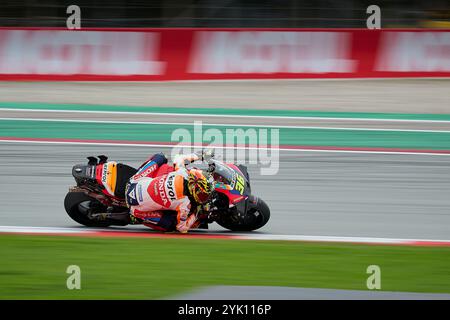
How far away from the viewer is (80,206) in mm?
8984

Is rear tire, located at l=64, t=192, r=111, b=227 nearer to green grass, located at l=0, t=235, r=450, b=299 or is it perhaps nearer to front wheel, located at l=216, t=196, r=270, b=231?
green grass, located at l=0, t=235, r=450, b=299

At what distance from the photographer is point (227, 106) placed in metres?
16.0

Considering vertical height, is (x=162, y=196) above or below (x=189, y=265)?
above

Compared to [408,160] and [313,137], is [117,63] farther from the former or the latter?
[408,160]

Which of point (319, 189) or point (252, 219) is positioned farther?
point (319, 189)

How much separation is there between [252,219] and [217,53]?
909 cm

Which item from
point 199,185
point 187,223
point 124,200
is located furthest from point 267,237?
point 124,200

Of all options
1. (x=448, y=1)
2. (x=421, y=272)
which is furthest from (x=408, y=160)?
(x=448, y=1)

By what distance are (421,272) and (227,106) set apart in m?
8.76

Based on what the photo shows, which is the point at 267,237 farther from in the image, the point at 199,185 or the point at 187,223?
the point at 199,185

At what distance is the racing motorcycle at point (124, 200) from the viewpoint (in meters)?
8.52

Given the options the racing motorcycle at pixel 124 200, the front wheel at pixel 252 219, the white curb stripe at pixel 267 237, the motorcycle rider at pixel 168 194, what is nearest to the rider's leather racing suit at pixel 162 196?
the motorcycle rider at pixel 168 194

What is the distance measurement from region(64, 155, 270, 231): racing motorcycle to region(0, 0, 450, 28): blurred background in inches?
397

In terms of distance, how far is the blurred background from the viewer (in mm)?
18453
